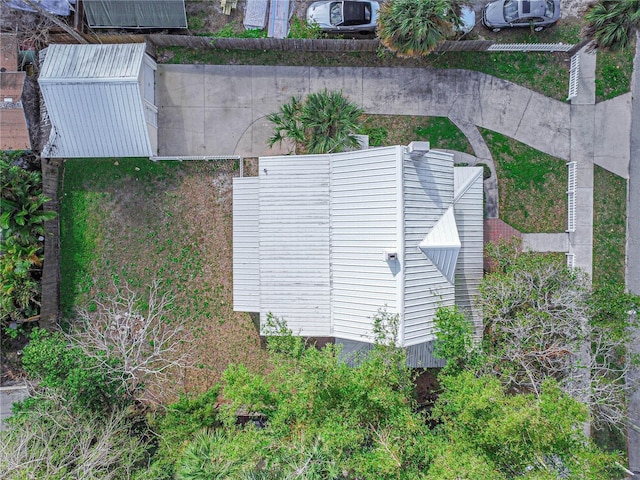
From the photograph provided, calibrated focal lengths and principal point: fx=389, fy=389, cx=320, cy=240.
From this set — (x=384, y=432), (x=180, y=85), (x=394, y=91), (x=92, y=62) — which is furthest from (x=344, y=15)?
(x=384, y=432)

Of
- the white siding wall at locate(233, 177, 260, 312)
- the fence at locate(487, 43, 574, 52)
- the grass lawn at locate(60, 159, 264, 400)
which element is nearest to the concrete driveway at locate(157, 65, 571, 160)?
the fence at locate(487, 43, 574, 52)

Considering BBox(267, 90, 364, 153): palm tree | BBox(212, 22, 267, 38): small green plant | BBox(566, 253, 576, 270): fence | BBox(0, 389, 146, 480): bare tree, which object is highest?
BBox(212, 22, 267, 38): small green plant

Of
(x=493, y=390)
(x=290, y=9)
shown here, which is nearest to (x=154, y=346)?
(x=493, y=390)

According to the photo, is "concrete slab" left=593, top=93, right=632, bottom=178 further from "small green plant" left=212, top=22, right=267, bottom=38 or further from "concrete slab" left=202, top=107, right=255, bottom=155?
"small green plant" left=212, top=22, right=267, bottom=38

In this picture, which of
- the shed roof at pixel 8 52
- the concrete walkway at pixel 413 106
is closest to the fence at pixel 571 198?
the concrete walkway at pixel 413 106

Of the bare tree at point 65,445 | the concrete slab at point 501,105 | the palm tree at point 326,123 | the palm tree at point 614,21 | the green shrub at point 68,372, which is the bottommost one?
the bare tree at point 65,445

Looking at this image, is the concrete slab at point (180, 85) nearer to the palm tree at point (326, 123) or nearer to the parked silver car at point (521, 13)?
the palm tree at point (326, 123)
